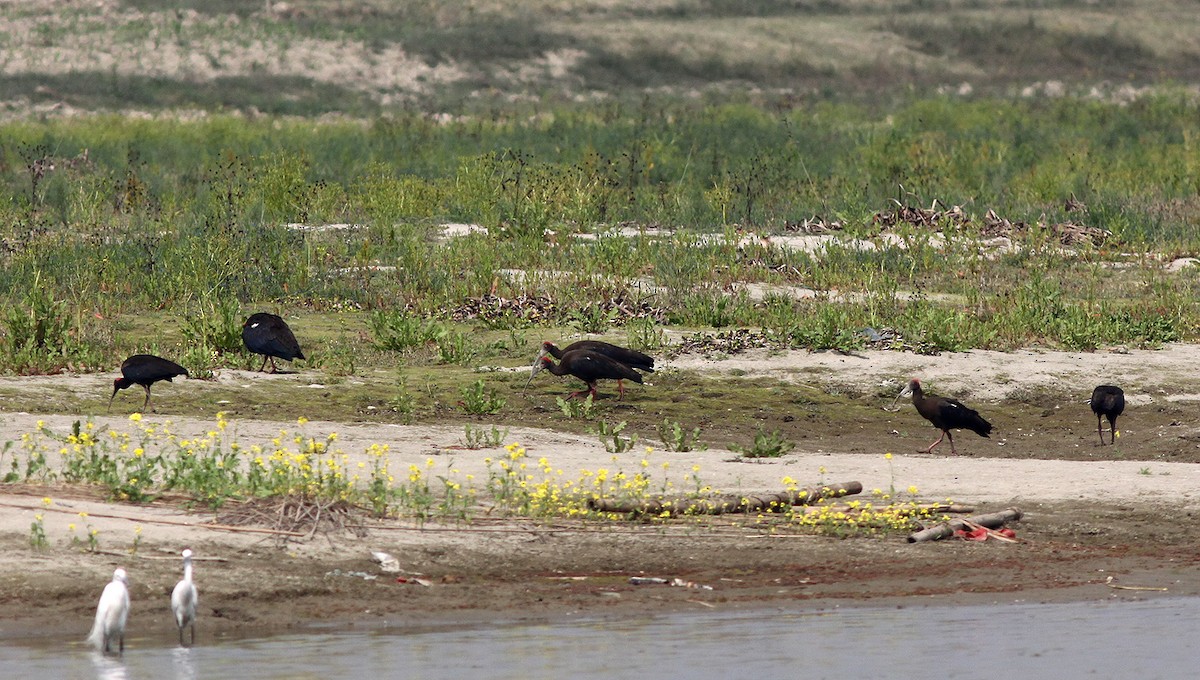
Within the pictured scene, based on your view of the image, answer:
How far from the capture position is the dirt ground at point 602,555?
29.1 feet

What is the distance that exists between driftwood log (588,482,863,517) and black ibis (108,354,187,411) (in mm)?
4078

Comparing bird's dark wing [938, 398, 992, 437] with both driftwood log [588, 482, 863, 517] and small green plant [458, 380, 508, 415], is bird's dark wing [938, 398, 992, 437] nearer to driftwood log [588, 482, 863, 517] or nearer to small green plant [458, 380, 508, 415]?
driftwood log [588, 482, 863, 517]

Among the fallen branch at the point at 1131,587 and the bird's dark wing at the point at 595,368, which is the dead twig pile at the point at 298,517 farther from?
the bird's dark wing at the point at 595,368

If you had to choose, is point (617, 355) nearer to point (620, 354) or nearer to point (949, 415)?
point (620, 354)

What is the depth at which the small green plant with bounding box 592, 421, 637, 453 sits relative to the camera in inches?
473

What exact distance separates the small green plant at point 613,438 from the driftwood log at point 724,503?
1.37 m

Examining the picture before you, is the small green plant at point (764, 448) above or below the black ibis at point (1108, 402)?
below

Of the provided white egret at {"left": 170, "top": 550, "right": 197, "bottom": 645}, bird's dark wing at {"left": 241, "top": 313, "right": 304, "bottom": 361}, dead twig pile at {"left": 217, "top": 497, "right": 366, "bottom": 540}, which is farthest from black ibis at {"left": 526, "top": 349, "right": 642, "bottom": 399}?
white egret at {"left": 170, "top": 550, "right": 197, "bottom": 645}

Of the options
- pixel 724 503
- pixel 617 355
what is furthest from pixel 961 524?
pixel 617 355

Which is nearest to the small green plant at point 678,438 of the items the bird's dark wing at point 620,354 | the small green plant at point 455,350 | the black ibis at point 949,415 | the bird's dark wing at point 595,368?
the bird's dark wing at point 595,368

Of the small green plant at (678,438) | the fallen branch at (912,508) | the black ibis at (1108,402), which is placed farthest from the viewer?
the black ibis at (1108,402)

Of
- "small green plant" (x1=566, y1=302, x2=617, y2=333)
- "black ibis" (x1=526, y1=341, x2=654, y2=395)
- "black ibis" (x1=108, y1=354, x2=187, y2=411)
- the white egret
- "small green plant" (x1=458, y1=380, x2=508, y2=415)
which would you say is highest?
"small green plant" (x1=566, y1=302, x2=617, y2=333)

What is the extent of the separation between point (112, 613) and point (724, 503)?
3965mm

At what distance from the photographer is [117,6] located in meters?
57.8
